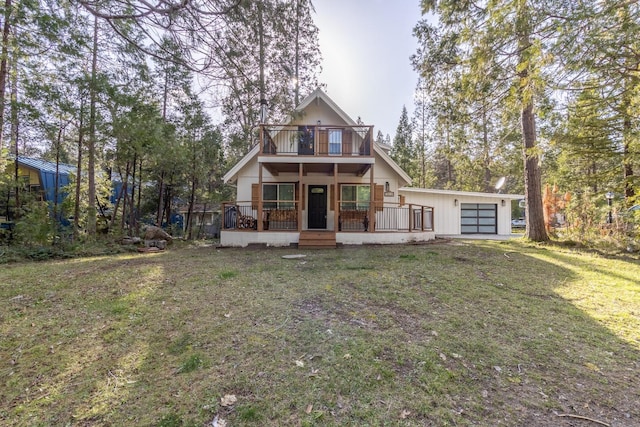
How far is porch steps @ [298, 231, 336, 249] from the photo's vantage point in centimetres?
980

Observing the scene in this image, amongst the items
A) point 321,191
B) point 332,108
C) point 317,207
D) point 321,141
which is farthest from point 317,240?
point 332,108

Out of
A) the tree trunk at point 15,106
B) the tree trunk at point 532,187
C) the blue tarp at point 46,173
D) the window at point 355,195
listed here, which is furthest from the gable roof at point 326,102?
the blue tarp at point 46,173

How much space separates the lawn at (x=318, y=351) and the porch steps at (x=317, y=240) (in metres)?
4.15

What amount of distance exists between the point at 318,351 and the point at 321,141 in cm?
963

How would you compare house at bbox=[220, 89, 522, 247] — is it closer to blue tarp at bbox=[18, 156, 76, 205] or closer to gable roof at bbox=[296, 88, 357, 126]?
gable roof at bbox=[296, 88, 357, 126]

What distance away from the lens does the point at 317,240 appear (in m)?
9.96

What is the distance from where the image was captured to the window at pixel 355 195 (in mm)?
12242

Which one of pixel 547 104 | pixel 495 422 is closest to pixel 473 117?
pixel 547 104

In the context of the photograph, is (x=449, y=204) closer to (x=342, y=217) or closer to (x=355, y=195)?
(x=355, y=195)

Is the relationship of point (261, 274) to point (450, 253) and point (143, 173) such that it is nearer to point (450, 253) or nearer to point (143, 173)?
point (450, 253)

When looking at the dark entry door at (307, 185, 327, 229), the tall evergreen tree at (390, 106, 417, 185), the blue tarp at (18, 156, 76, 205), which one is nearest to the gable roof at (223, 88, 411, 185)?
the dark entry door at (307, 185, 327, 229)

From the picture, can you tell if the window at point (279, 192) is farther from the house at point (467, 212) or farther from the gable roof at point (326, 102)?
the house at point (467, 212)

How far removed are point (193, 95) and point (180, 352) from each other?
1361 centimetres

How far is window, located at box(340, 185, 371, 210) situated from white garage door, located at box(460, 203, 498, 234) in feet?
25.6
